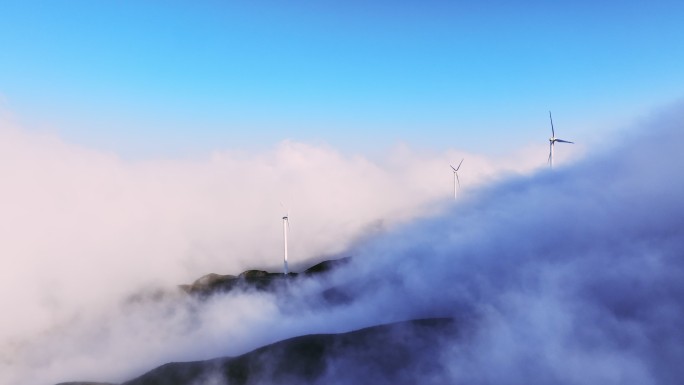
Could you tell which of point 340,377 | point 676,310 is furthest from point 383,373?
point 676,310

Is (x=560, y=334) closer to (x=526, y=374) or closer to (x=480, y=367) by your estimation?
(x=526, y=374)

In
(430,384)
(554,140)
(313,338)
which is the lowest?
(430,384)

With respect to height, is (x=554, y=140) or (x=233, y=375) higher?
(x=554, y=140)

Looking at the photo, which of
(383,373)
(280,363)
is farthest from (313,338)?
(383,373)

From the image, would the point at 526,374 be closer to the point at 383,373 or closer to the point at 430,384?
the point at 430,384

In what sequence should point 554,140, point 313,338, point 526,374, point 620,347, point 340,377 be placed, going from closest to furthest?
1. point 340,377
2. point 313,338
3. point 526,374
4. point 620,347
5. point 554,140

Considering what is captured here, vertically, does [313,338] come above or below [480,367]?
above

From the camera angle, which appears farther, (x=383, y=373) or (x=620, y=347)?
(x=620, y=347)

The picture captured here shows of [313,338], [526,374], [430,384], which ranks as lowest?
[526,374]

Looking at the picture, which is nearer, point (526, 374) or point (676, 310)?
point (526, 374)

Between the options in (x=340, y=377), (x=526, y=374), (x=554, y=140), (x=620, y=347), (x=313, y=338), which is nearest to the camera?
(x=340, y=377)
